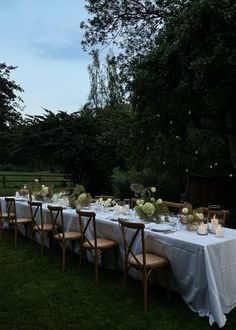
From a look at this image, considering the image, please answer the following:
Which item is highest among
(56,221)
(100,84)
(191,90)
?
(100,84)

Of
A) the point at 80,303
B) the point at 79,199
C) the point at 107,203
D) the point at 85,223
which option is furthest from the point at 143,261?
the point at 79,199

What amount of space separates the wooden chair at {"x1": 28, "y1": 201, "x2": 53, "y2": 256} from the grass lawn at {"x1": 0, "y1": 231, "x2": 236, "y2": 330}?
2.56ft

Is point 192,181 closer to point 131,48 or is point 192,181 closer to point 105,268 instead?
point 105,268

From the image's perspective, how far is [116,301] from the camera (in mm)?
4914

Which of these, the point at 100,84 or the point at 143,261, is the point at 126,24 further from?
the point at 100,84

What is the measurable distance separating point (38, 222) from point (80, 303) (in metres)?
3.32

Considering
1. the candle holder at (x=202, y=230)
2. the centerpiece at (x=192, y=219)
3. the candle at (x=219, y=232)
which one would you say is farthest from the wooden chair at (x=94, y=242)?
the candle at (x=219, y=232)

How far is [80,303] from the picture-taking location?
4883mm

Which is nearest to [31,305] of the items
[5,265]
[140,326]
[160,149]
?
[140,326]

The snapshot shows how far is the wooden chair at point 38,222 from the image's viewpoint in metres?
7.16

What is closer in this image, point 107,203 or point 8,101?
point 107,203

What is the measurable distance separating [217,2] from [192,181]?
4.60 meters

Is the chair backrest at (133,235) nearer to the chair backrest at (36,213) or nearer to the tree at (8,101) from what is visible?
the chair backrest at (36,213)

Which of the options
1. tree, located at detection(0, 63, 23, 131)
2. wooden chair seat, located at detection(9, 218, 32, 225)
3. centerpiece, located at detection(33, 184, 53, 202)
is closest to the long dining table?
wooden chair seat, located at detection(9, 218, 32, 225)
